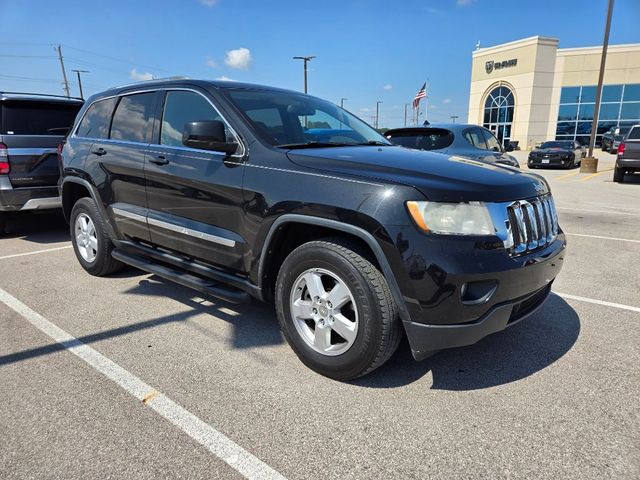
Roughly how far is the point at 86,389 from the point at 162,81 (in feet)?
8.27

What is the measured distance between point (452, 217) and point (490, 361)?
3.99ft

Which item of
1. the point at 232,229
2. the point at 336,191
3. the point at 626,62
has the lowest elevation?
the point at 232,229

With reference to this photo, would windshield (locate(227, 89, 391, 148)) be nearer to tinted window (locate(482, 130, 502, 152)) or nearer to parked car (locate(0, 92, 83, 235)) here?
parked car (locate(0, 92, 83, 235))

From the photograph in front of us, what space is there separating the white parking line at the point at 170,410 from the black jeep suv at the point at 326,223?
2.48ft

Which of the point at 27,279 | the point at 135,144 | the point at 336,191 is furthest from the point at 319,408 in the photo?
the point at 27,279

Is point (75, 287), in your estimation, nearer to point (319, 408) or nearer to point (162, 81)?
point (162, 81)

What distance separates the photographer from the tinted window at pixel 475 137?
Answer: 8414 mm

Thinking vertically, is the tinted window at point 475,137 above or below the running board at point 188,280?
above

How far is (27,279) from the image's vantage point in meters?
4.74

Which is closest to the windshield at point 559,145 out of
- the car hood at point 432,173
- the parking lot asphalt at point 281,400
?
the parking lot asphalt at point 281,400

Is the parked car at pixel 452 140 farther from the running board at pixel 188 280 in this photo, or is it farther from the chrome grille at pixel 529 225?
the running board at pixel 188 280

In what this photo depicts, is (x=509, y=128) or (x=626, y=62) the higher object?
(x=626, y=62)

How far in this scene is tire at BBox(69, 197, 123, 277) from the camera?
14.7ft

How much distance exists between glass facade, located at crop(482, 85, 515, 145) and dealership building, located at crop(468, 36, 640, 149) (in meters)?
0.10
